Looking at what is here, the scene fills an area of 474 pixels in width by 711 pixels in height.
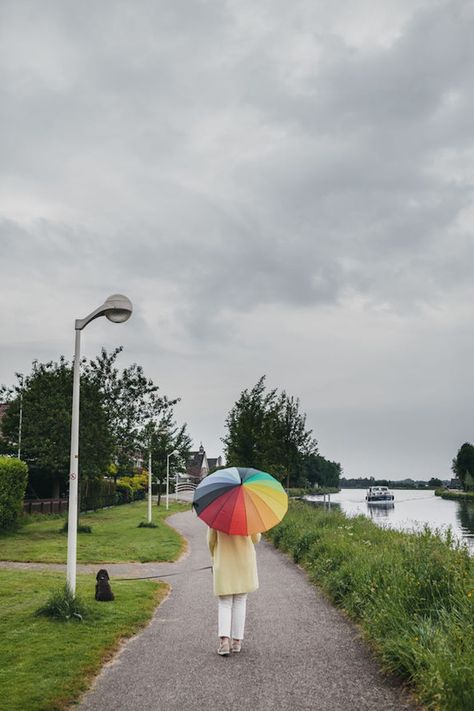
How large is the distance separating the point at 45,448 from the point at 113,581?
1416 cm

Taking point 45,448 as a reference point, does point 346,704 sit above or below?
below

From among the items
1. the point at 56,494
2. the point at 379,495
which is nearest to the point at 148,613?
the point at 56,494

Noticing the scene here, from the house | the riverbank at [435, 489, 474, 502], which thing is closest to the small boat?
the riverbank at [435, 489, 474, 502]

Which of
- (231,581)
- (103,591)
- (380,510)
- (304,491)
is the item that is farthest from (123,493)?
(231,581)

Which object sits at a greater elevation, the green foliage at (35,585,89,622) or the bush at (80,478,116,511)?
the green foliage at (35,585,89,622)

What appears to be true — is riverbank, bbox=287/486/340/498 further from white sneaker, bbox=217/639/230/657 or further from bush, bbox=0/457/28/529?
white sneaker, bbox=217/639/230/657

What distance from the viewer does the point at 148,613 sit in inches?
381

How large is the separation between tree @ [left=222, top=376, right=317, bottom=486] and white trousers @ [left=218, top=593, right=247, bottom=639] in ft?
80.9

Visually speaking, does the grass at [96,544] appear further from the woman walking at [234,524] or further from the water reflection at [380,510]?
the water reflection at [380,510]

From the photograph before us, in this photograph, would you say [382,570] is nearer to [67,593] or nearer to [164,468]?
[67,593]

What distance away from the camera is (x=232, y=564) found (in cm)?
713

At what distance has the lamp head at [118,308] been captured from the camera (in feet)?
30.1

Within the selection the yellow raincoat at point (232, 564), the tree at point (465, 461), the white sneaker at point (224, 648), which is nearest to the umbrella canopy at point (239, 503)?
the yellow raincoat at point (232, 564)

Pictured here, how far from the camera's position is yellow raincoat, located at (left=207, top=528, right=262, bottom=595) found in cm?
704
